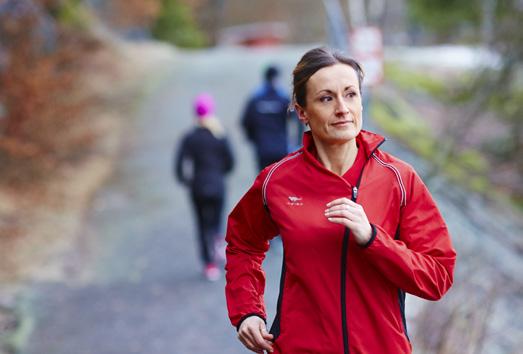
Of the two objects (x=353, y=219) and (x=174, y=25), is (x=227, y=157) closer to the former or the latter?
(x=353, y=219)

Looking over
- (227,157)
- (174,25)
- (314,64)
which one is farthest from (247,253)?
(174,25)

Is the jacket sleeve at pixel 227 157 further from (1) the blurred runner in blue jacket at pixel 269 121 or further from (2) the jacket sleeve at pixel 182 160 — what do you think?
(1) the blurred runner in blue jacket at pixel 269 121

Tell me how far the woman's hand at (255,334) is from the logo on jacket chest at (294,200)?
0.46 m

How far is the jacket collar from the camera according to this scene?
8.61 ft

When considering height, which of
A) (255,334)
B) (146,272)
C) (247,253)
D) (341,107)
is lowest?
(146,272)

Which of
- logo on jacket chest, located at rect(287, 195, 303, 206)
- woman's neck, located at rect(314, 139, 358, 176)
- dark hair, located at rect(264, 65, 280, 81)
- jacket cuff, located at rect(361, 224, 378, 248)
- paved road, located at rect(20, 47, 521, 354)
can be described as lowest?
paved road, located at rect(20, 47, 521, 354)

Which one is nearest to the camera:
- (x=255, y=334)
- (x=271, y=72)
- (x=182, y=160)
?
(x=255, y=334)

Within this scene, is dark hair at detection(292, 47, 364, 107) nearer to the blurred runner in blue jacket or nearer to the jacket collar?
the jacket collar

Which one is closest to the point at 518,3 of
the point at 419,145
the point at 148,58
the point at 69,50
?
the point at 419,145

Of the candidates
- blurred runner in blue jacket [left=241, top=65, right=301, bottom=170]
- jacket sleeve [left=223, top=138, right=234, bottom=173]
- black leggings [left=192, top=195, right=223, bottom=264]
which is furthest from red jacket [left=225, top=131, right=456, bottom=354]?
blurred runner in blue jacket [left=241, top=65, right=301, bottom=170]

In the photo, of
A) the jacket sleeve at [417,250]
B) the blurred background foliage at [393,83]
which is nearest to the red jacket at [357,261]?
the jacket sleeve at [417,250]

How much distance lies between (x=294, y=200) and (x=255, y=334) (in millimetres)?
510

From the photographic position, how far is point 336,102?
2.57 metres

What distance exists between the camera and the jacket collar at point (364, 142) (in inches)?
103
